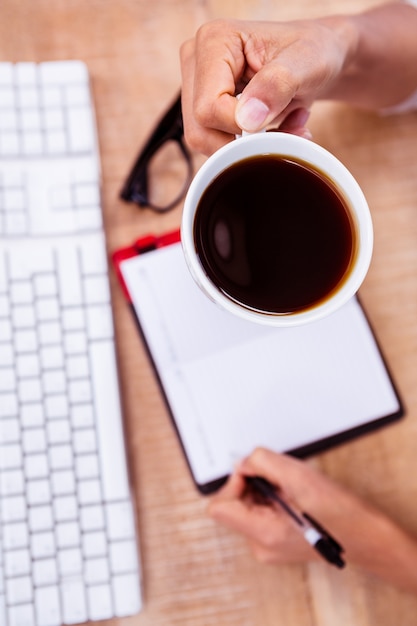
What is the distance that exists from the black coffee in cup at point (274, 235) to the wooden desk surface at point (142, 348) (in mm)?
212

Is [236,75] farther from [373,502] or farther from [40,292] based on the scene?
[373,502]

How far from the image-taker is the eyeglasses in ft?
2.23

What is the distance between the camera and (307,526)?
2.13ft

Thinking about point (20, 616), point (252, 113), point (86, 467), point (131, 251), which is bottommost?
point (20, 616)

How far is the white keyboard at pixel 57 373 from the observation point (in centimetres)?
62

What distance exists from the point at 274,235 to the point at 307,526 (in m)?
0.33

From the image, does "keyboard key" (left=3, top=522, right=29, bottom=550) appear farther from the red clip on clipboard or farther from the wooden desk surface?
the red clip on clipboard

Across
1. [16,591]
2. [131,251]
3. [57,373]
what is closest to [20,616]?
[16,591]

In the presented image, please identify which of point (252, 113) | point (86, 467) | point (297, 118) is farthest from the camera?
point (86, 467)

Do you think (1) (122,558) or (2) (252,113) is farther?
(1) (122,558)

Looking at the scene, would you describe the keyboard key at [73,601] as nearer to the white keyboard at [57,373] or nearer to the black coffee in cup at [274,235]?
the white keyboard at [57,373]

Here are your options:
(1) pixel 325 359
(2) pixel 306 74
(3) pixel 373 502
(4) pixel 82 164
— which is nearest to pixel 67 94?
(4) pixel 82 164

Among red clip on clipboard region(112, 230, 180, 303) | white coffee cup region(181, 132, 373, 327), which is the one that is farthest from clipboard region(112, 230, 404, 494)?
white coffee cup region(181, 132, 373, 327)

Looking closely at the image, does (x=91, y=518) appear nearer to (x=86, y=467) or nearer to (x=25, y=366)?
(x=86, y=467)
